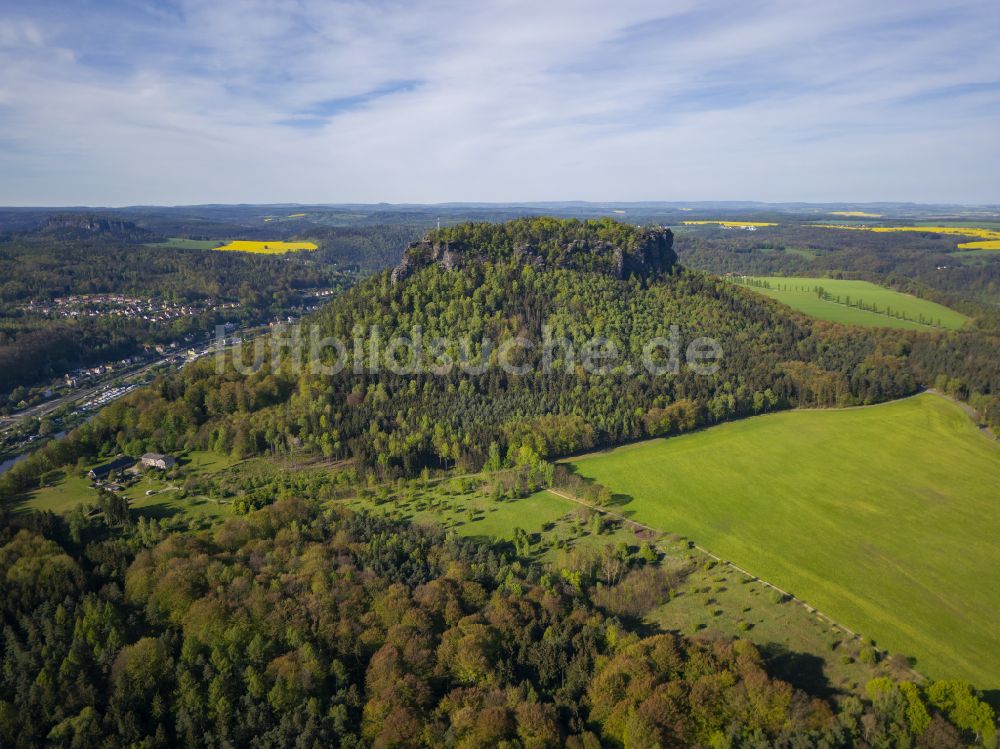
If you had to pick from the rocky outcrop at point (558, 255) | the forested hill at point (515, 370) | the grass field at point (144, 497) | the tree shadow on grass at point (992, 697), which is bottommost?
the grass field at point (144, 497)

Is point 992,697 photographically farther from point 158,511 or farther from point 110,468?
point 110,468

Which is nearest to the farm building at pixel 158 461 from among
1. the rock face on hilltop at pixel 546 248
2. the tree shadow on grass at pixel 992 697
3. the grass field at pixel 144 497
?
the grass field at pixel 144 497

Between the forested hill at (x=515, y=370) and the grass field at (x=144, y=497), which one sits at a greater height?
the forested hill at (x=515, y=370)

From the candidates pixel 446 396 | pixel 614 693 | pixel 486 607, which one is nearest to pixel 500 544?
pixel 486 607

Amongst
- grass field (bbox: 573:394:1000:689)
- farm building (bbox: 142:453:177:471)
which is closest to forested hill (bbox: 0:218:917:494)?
farm building (bbox: 142:453:177:471)

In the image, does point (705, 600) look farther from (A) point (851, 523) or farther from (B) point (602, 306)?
(B) point (602, 306)

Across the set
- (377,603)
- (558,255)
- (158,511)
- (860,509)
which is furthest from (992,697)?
(558,255)

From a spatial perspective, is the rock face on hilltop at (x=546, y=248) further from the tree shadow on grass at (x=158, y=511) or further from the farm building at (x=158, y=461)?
the tree shadow on grass at (x=158, y=511)
